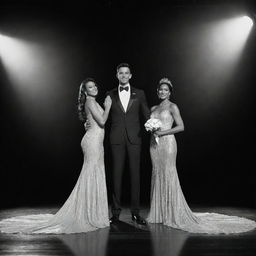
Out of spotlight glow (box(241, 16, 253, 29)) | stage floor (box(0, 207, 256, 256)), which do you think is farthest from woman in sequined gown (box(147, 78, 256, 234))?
spotlight glow (box(241, 16, 253, 29))

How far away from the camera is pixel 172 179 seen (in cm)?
511

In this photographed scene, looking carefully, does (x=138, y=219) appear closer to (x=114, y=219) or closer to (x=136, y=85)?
(x=114, y=219)

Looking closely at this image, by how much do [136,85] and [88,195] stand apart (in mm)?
2887

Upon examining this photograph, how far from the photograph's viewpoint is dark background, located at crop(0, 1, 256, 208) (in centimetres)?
722

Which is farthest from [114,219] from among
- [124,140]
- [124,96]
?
[124,96]

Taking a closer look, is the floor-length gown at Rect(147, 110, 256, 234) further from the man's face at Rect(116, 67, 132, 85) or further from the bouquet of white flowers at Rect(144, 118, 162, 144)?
the man's face at Rect(116, 67, 132, 85)

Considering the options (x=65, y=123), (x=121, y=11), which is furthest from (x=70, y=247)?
(x=121, y=11)

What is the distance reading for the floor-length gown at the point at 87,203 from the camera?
476 cm

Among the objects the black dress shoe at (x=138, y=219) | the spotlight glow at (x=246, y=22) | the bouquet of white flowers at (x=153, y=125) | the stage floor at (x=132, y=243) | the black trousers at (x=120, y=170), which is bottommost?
the stage floor at (x=132, y=243)

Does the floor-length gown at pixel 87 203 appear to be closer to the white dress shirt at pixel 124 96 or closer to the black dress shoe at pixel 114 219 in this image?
the black dress shoe at pixel 114 219

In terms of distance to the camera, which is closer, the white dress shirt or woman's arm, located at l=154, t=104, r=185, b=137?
woman's arm, located at l=154, t=104, r=185, b=137

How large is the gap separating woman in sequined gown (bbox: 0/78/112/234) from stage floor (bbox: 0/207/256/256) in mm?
234

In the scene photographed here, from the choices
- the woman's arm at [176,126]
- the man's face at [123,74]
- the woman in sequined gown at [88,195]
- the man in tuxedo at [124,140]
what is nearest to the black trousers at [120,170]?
the man in tuxedo at [124,140]

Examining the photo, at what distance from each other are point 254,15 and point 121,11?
2.11 m
